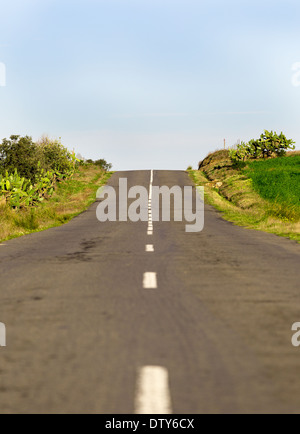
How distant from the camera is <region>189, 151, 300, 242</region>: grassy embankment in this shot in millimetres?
23906

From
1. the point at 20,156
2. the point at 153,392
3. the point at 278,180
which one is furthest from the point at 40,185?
the point at 153,392

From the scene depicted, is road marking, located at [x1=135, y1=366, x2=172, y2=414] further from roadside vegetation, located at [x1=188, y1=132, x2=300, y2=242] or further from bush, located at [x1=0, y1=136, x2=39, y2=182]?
bush, located at [x1=0, y1=136, x2=39, y2=182]

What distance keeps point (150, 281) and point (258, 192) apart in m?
33.8

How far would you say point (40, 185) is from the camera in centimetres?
4078

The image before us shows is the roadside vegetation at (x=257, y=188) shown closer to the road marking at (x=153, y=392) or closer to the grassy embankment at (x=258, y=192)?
the grassy embankment at (x=258, y=192)

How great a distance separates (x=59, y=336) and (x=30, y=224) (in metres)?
17.0

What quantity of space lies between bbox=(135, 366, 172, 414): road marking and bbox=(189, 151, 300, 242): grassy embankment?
43.8ft

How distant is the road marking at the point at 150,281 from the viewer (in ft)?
27.5

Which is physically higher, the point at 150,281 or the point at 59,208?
the point at 59,208

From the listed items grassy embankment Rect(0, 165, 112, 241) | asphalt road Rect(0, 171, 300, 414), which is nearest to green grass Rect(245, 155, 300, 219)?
grassy embankment Rect(0, 165, 112, 241)

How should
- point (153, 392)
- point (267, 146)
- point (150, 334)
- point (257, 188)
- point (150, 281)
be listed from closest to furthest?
1. point (153, 392)
2. point (150, 334)
3. point (150, 281)
4. point (257, 188)
5. point (267, 146)

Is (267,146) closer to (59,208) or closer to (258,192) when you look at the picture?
(258,192)

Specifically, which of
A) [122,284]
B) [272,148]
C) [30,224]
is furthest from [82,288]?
[272,148]

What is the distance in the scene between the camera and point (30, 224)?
2200 centimetres
